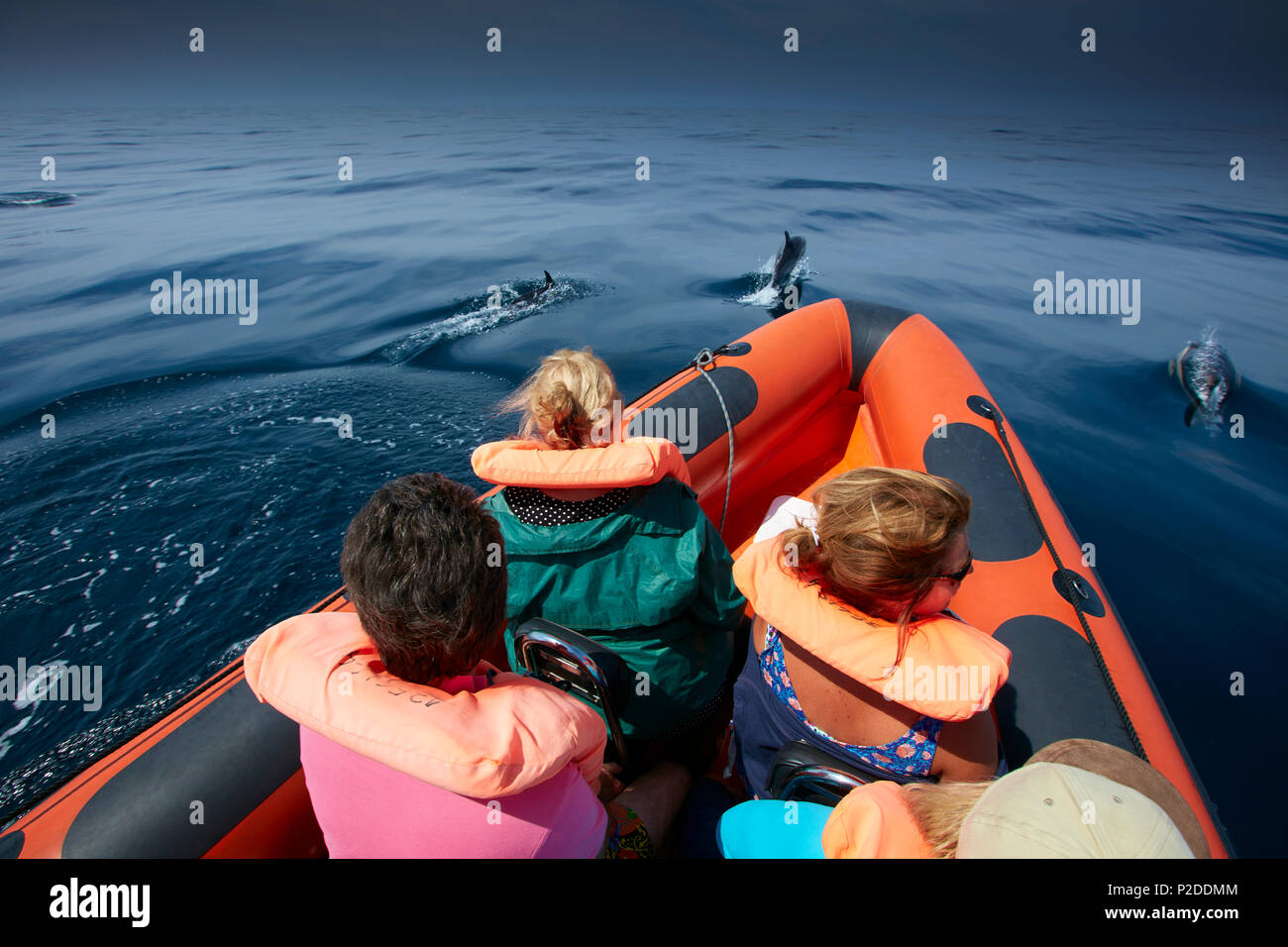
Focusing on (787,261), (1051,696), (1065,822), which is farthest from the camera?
(787,261)

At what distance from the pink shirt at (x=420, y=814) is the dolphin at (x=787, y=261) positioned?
8107mm

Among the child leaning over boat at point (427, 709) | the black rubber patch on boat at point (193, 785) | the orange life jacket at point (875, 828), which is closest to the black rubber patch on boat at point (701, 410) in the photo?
the black rubber patch on boat at point (193, 785)

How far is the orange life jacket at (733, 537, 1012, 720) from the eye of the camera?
1281 mm

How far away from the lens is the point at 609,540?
173cm

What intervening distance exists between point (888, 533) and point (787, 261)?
8170 millimetres

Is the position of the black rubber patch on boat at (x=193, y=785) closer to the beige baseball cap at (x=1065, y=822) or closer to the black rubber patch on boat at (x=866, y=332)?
the beige baseball cap at (x=1065, y=822)

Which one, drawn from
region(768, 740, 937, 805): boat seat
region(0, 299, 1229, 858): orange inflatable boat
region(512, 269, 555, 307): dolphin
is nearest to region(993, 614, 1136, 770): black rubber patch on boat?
region(0, 299, 1229, 858): orange inflatable boat

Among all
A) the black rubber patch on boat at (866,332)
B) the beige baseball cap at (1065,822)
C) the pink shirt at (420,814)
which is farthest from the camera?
the black rubber patch on boat at (866,332)

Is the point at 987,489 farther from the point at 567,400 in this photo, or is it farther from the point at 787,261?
the point at 787,261

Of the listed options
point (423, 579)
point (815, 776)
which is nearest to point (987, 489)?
point (815, 776)

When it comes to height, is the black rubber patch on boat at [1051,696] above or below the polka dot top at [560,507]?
below

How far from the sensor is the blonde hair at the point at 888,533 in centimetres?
128
